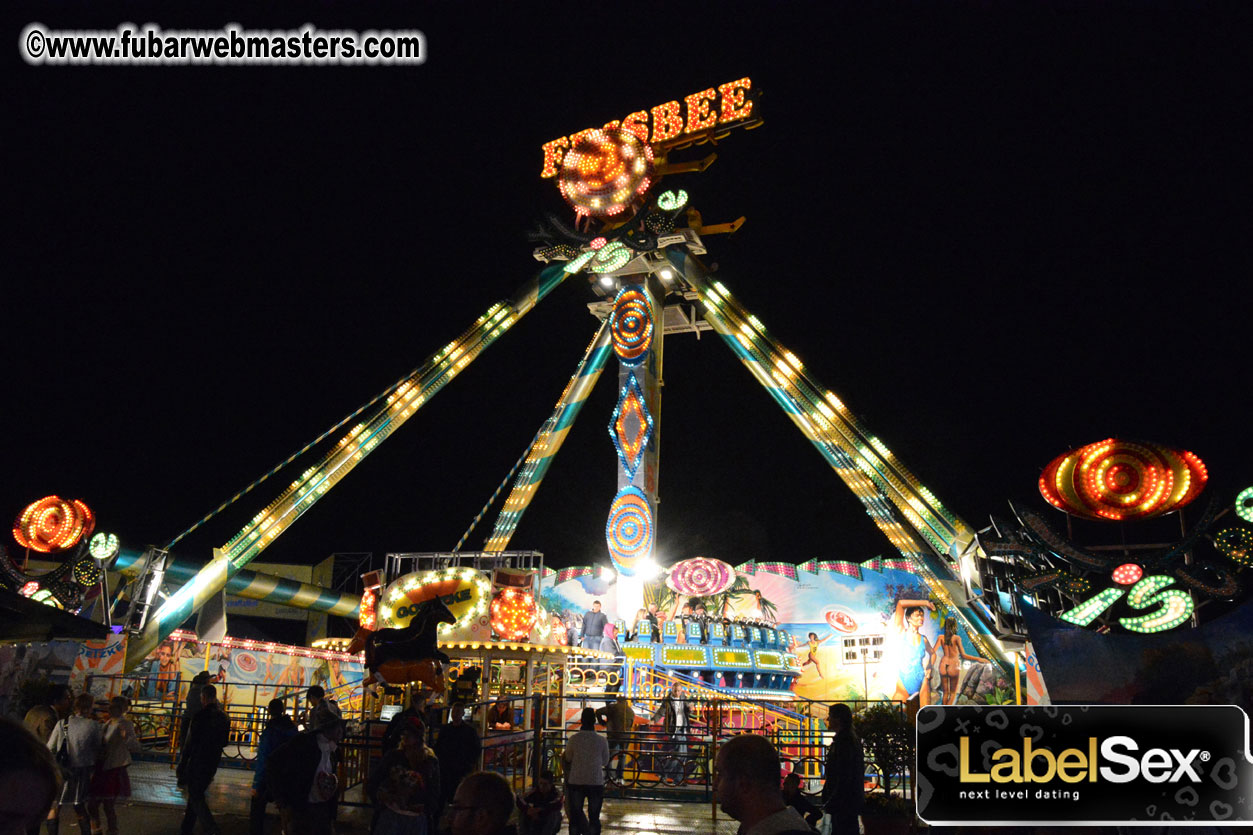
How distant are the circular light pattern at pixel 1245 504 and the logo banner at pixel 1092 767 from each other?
37.9 feet

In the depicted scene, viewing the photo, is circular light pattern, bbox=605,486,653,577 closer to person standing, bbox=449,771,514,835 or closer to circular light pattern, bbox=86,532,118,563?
circular light pattern, bbox=86,532,118,563

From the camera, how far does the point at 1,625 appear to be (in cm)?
924

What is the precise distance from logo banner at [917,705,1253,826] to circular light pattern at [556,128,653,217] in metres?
25.4

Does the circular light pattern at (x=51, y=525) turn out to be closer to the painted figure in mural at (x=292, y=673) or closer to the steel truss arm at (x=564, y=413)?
the painted figure in mural at (x=292, y=673)

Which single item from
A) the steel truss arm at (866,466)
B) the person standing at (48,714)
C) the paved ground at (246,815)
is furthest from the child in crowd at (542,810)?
the steel truss arm at (866,466)

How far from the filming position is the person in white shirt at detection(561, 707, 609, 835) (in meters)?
9.59

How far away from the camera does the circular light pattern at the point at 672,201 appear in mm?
27953

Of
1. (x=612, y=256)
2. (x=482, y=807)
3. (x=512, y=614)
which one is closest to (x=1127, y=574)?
(x=512, y=614)

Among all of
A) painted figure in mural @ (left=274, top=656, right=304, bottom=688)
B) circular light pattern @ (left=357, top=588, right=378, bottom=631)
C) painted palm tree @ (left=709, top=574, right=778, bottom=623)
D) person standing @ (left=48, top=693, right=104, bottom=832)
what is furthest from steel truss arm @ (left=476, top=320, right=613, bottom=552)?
person standing @ (left=48, top=693, right=104, bottom=832)

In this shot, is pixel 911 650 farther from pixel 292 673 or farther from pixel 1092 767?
pixel 1092 767

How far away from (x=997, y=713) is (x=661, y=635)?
806 inches

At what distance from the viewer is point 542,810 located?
647cm

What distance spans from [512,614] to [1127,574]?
10.7 meters

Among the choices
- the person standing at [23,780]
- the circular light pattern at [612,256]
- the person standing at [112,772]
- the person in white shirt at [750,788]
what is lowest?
the person standing at [112,772]
